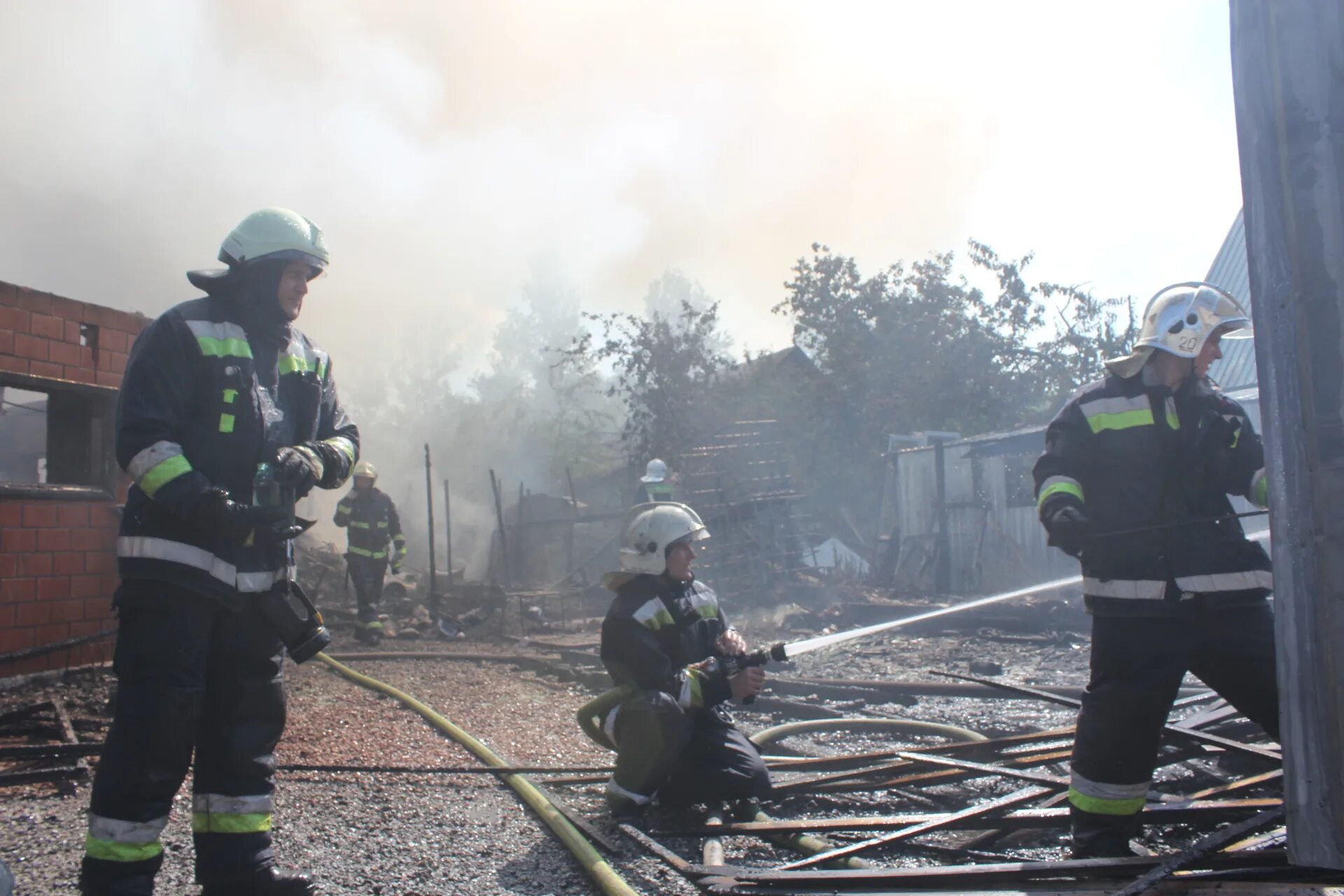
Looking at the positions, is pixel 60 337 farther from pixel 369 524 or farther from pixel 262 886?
pixel 262 886

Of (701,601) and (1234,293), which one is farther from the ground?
(1234,293)

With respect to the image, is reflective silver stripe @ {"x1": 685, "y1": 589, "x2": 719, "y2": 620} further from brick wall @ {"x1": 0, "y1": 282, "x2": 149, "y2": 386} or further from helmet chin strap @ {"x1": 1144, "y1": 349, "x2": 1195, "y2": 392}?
brick wall @ {"x1": 0, "y1": 282, "x2": 149, "y2": 386}

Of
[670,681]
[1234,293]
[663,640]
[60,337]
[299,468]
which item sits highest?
[1234,293]

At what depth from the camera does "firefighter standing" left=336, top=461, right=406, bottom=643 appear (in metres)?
10.5

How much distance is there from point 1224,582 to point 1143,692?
0.41 metres

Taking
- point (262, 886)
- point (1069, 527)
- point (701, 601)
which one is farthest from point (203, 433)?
point (1069, 527)

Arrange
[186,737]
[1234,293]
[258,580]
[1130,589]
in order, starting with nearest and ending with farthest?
1. [186,737]
2. [258,580]
3. [1130,589]
4. [1234,293]

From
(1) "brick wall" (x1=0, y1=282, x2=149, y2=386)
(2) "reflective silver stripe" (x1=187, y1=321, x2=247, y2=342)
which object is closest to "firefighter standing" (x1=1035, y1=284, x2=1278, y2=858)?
(2) "reflective silver stripe" (x1=187, y1=321, x2=247, y2=342)

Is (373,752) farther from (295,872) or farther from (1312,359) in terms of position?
(1312,359)

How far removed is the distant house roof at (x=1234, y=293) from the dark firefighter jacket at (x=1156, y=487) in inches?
471

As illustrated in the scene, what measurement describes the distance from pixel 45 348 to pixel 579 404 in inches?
1528

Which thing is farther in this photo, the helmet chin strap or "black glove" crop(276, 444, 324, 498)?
the helmet chin strap

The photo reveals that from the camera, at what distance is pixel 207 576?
257 centimetres

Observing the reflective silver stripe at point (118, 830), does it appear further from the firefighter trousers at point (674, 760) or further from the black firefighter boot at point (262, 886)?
the firefighter trousers at point (674, 760)
